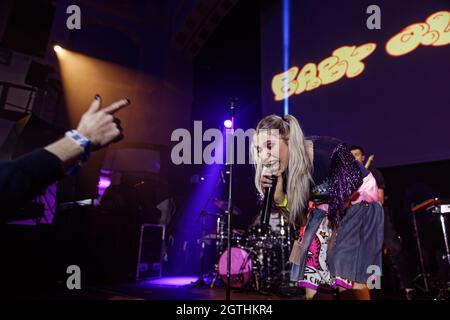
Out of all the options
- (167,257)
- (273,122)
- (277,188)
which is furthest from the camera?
(167,257)

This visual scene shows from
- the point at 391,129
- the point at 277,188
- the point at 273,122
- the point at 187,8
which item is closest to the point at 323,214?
the point at 277,188

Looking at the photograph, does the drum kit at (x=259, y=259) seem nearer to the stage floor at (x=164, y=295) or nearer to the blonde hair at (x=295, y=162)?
the stage floor at (x=164, y=295)

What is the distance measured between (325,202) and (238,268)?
13.0 feet

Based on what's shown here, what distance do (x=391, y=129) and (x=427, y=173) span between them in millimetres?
1162

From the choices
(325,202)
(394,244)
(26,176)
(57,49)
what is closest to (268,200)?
(325,202)

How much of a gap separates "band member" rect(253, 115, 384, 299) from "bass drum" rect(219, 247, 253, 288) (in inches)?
142

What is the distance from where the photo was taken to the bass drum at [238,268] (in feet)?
19.1

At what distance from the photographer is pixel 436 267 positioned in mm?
5828

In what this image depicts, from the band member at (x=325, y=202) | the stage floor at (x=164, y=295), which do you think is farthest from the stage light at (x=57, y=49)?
the band member at (x=325, y=202)

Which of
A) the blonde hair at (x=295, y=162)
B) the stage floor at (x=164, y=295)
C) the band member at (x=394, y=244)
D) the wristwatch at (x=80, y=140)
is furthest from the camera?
the band member at (x=394, y=244)

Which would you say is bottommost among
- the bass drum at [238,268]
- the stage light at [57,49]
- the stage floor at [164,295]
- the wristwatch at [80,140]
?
the stage floor at [164,295]

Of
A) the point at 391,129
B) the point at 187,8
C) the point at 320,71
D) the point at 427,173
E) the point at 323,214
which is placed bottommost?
the point at 323,214

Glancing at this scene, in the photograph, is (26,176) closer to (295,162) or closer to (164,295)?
(295,162)
